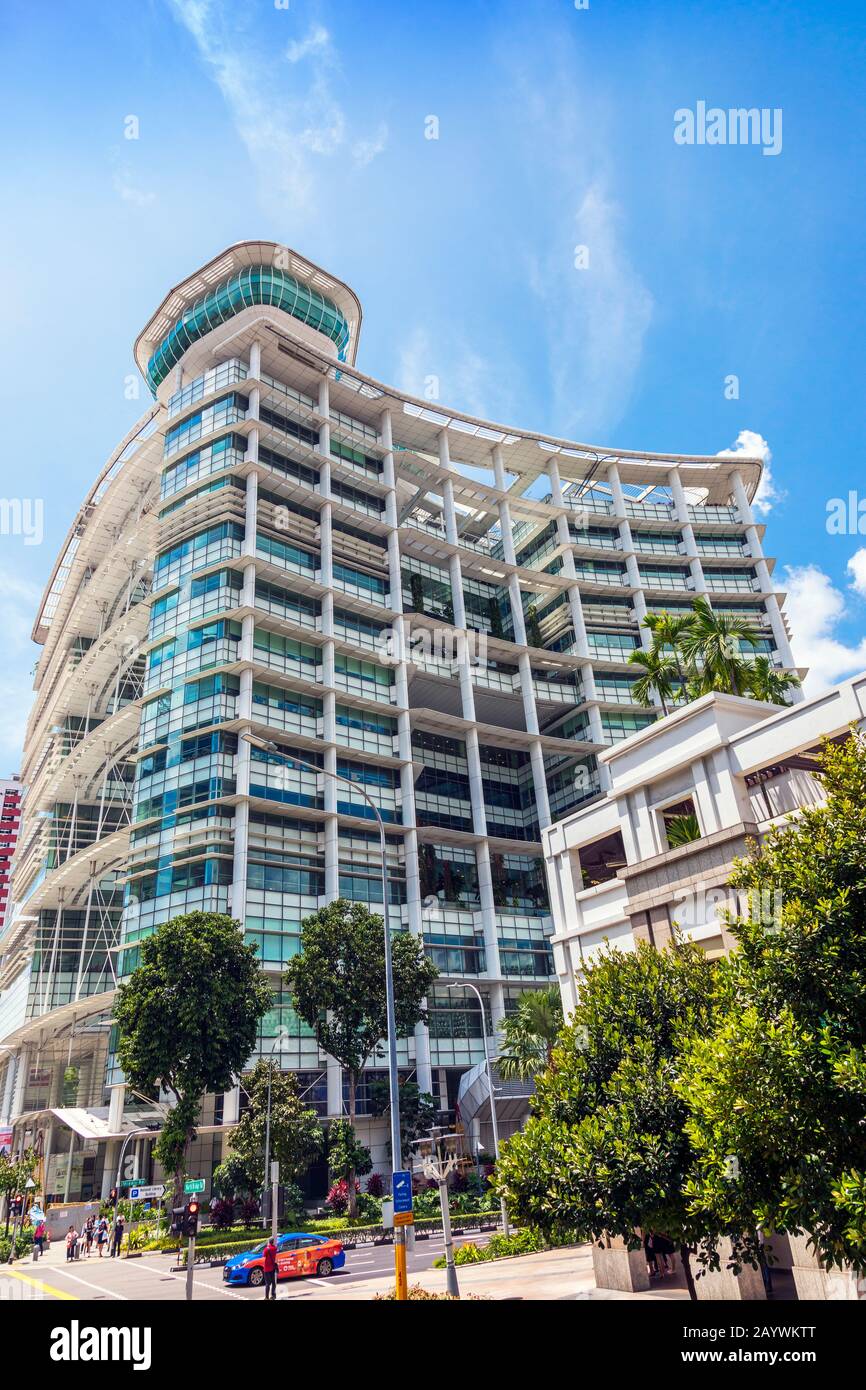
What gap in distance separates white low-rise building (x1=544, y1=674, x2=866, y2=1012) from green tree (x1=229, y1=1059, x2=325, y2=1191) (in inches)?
790

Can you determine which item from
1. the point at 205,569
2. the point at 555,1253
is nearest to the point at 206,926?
the point at 555,1253

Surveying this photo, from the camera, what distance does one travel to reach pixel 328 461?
70250mm

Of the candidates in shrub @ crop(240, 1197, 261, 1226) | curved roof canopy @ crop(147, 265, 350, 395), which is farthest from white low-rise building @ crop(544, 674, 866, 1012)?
curved roof canopy @ crop(147, 265, 350, 395)

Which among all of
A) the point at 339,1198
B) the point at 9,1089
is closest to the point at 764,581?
the point at 339,1198

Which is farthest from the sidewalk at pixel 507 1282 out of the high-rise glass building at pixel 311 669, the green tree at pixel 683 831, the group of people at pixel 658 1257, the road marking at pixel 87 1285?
the high-rise glass building at pixel 311 669

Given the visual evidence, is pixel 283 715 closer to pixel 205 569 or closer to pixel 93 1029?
pixel 205 569

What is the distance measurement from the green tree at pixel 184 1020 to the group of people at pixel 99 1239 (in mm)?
2979

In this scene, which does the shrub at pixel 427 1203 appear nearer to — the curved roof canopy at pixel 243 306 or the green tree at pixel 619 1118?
the green tree at pixel 619 1118

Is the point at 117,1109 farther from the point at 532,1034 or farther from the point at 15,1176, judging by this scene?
the point at 532,1034

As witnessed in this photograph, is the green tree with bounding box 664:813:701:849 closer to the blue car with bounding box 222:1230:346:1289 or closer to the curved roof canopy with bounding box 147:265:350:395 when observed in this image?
the blue car with bounding box 222:1230:346:1289

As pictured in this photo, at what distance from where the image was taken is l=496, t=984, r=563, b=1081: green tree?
4269cm

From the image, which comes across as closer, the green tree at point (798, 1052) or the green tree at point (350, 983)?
the green tree at point (798, 1052)

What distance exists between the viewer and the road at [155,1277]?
27.9 meters

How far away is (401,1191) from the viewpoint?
18.8 m
